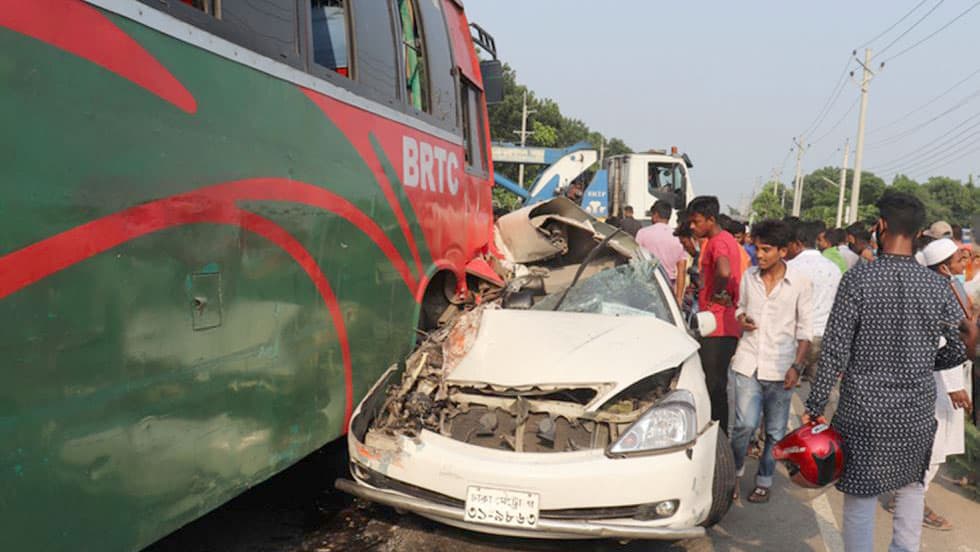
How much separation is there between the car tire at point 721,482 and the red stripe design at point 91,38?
326 centimetres

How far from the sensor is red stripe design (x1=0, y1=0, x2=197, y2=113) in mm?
1915

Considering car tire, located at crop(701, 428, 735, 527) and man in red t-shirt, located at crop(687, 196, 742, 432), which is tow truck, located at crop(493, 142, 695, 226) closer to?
man in red t-shirt, located at crop(687, 196, 742, 432)

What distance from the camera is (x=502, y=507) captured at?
3215 millimetres

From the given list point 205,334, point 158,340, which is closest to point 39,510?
point 158,340

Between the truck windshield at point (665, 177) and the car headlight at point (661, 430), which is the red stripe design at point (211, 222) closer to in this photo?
the car headlight at point (661, 430)

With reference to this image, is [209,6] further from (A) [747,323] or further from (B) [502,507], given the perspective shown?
(A) [747,323]

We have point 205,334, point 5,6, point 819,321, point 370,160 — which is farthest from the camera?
point 819,321

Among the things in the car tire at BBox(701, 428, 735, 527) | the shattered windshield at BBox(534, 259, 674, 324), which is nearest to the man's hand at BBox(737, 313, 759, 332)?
the shattered windshield at BBox(534, 259, 674, 324)

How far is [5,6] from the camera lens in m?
1.84

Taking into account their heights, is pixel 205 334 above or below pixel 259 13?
below

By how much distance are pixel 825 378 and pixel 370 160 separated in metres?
2.69

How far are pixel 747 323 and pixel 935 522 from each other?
1744 millimetres

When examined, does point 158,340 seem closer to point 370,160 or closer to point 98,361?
point 98,361

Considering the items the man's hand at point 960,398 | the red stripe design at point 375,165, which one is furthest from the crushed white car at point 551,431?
the man's hand at point 960,398
